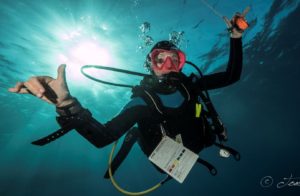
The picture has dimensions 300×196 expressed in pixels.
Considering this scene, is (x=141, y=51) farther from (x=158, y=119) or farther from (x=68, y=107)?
(x=68, y=107)

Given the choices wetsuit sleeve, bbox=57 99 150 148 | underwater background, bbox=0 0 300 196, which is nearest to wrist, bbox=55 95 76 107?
wetsuit sleeve, bbox=57 99 150 148

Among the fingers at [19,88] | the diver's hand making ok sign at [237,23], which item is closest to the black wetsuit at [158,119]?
the diver's hand making ok sign at [237,23]

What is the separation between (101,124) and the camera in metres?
2.75

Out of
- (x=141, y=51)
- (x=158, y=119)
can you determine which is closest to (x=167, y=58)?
(x=158, y=119)

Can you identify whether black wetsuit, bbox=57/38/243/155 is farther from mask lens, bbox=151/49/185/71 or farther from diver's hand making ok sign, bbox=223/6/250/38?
mask lens, bbox=151/49/185/71

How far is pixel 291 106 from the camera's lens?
99.7ft

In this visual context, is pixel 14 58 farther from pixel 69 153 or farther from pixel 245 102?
pixel 69 153

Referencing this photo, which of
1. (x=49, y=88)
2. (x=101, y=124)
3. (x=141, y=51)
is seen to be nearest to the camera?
(x=49, y=88)

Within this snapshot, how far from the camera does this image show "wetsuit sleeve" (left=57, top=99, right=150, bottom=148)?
2.47 m

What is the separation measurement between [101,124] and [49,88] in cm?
78

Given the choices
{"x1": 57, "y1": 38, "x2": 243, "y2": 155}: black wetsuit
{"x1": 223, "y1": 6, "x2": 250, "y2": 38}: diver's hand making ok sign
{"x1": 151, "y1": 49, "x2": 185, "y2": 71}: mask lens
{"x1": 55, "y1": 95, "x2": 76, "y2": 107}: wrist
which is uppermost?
{"x1": 151, "y1": 49, "x2": 185, "y2": 71}: mask lens

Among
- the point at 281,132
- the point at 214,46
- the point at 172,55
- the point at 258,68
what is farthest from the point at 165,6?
the point at 281,132

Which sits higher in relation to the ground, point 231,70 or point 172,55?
point 172,55

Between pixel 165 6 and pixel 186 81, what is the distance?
27.0ft
